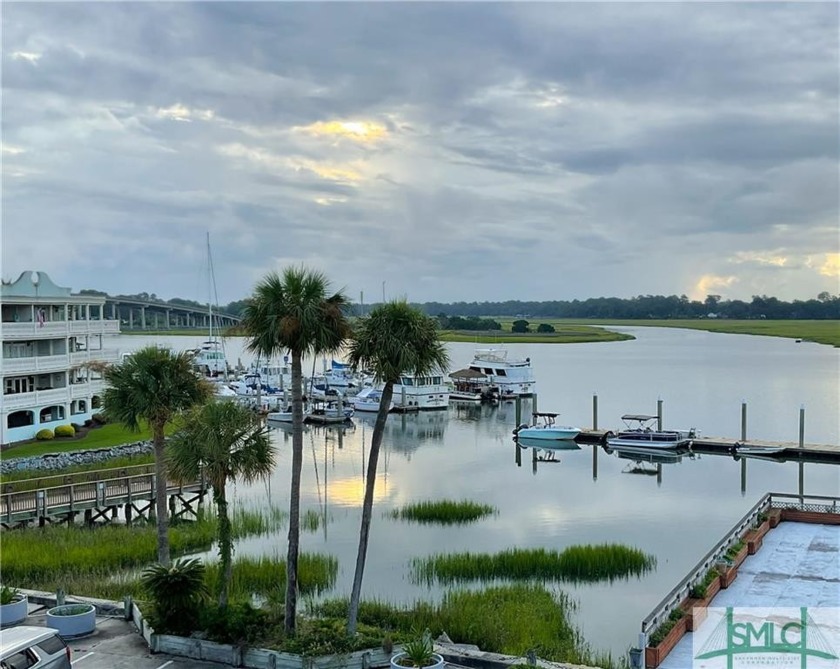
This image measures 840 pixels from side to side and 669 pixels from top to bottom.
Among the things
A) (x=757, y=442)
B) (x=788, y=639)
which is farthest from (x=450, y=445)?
(x=788, y=639)

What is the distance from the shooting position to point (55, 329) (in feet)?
168

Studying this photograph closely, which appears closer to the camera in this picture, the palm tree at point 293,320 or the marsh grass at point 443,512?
the palm tree at point 293,320

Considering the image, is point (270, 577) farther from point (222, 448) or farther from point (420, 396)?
point (420, 396)

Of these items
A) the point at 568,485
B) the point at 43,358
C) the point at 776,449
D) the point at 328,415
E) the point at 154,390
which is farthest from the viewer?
the point at 328,415

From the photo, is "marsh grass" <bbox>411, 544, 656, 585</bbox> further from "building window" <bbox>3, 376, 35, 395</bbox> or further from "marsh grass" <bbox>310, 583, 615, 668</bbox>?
"building window" <bbox>3, 376, 35, 395</bbox>

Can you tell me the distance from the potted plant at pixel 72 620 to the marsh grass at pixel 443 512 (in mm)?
20605

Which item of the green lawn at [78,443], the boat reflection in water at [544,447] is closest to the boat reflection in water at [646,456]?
the boat reflection in water at [544,447]

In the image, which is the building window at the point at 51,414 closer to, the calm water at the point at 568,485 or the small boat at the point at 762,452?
the calm water at the point at 568,485

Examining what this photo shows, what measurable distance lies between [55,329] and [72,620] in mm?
36377

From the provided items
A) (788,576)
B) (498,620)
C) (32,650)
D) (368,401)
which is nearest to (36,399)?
(498,620)

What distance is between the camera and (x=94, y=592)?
80.2ft

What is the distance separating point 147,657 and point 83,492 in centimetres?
1830

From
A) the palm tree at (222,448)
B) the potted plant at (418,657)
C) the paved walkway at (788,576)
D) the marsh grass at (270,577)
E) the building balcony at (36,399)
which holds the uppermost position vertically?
the palm tree at (222,448)

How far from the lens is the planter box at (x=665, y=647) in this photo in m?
17.7
